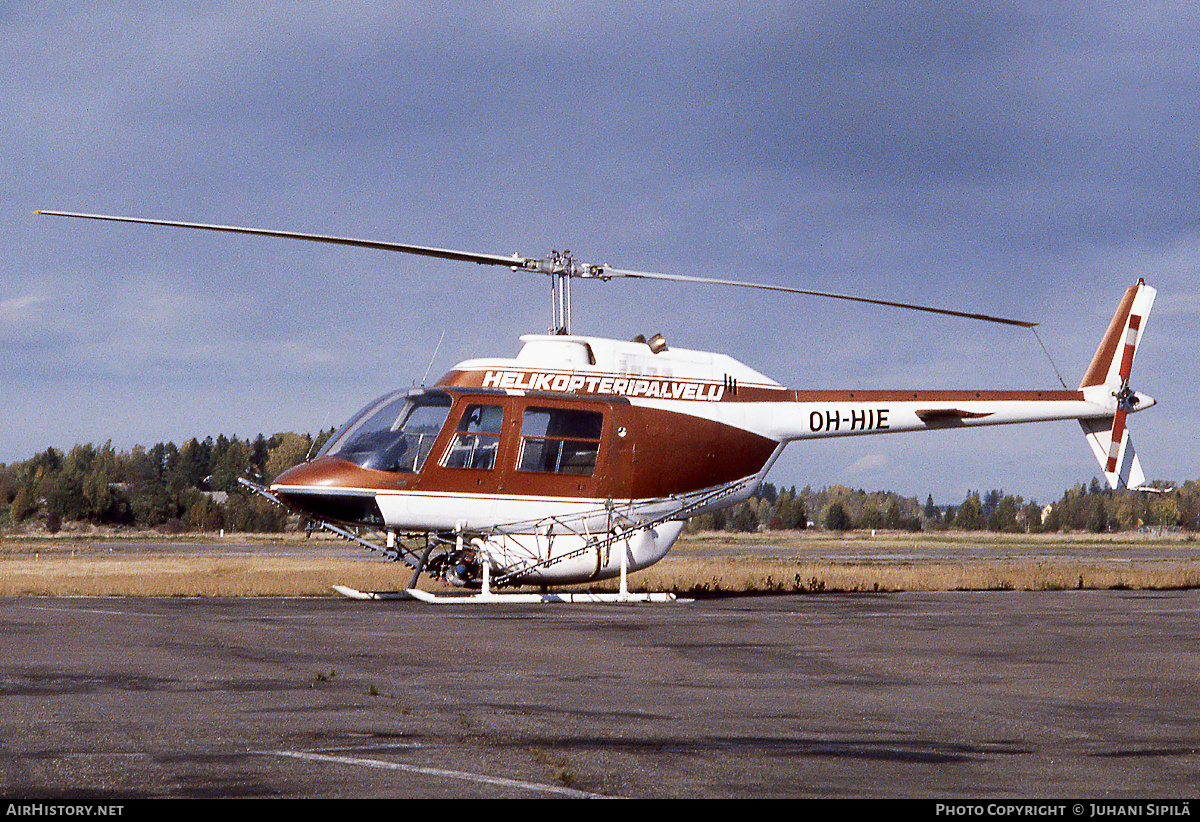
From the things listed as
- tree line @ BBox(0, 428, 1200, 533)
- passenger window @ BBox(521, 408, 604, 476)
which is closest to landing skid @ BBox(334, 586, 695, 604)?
passenger window @ BBox(521, 408, 604, 476)

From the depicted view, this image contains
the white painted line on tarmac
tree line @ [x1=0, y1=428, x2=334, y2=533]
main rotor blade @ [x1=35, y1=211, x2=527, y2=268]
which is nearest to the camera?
the white painted line on tarmac

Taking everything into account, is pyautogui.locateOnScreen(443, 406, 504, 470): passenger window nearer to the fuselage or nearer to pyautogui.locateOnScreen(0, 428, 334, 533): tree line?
the fuselage

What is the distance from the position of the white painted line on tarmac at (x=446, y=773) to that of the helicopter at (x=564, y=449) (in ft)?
43.0

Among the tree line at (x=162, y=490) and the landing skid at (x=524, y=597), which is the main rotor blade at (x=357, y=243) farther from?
the tree line at (x=162, y=490)

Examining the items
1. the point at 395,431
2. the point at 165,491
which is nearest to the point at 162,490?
the point at 165,491

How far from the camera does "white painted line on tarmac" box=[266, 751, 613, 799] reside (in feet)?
19.2

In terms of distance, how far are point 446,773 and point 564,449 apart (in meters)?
15.4

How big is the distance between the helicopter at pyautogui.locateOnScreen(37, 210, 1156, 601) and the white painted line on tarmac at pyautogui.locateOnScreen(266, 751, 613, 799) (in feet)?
43.0

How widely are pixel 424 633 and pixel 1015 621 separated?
26.7ft

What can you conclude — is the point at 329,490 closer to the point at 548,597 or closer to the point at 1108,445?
the point at 548,597

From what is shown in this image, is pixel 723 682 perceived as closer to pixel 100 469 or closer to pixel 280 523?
pixel 280 523

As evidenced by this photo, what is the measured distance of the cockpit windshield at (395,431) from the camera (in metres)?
20.4

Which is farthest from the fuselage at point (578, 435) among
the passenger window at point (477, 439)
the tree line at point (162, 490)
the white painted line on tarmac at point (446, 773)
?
the tree line at point (162, 490)
